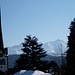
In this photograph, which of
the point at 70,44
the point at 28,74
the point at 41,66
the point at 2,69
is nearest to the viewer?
the point at 28,74

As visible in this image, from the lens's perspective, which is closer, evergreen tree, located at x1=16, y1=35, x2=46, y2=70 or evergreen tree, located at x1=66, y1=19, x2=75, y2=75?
evergreen tree, located at x1=66, y1=19, x2=75, y2=75

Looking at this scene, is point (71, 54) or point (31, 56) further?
point (31, 56)

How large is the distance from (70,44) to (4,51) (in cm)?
4045

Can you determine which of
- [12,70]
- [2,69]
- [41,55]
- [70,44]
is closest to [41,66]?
[41,55]

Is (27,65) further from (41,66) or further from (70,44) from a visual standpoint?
(70,44)

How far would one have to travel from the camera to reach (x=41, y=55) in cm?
5534

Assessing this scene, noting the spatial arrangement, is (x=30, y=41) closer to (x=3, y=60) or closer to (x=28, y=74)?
(x=3, y=60)

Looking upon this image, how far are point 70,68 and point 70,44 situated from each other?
2572mm

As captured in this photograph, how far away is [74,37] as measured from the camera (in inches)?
1208

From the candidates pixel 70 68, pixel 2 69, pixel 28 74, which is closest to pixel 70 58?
pixel 70 68

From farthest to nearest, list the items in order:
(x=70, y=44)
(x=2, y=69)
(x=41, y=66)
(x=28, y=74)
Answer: (x=2, y=69), (x=41, y=66), (x=70, y=44), (x=28, y=74)

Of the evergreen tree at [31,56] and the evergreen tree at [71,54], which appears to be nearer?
the evergreen tree at [71,54]

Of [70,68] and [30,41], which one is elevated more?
[30,41]

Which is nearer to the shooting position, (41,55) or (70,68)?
(70,68)
